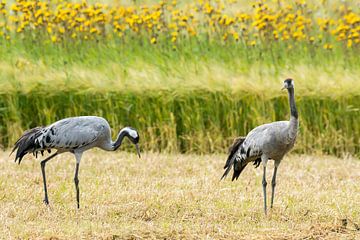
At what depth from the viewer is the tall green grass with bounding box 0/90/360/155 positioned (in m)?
11.5

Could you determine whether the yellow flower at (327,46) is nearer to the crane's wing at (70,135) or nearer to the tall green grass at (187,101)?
the tall green grass at (187,101)

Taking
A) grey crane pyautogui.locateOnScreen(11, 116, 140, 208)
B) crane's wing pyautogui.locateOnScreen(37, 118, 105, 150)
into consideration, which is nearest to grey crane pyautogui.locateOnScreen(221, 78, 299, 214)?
grey crane pyautogui.locateOnScreen(11, 116, 140, 208)

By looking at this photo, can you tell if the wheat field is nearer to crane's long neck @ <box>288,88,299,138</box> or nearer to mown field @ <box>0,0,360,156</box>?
mown field @ <box>0,0,360,156</box>

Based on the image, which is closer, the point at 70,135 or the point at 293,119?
the point at 293,119

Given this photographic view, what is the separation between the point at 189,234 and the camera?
7168 mm

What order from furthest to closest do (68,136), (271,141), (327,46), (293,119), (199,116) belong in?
(327,46), (199,116), (68,136), (271,141), (293,119)

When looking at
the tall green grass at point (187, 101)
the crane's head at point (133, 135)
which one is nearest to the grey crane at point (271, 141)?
the crane's head at point (133, 135)

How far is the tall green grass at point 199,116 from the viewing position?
37.8 ft

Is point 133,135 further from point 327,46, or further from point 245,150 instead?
point 327,46

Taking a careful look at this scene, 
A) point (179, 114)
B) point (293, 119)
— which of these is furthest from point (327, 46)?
point (293, 119)

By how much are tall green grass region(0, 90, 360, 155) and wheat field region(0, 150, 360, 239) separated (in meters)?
0.38

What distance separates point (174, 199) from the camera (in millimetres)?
8586

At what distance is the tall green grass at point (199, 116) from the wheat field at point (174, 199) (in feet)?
1.24

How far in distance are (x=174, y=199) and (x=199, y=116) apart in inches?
122
